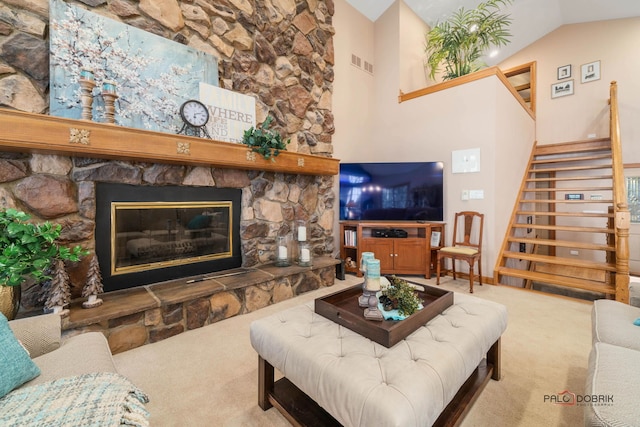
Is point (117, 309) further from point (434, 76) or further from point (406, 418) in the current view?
point (434, 76)

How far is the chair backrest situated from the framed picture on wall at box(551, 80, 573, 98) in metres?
3.87

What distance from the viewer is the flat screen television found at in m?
3.88

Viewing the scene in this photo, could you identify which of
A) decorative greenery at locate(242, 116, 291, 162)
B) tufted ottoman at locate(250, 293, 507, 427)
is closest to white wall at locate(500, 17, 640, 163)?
tufted ottoman at locate(250, 293, 507, 427)

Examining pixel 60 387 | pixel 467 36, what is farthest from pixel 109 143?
pixel 467 36

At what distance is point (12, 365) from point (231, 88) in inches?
110

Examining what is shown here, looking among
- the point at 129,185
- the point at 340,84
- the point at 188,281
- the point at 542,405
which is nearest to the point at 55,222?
the point at 129,185

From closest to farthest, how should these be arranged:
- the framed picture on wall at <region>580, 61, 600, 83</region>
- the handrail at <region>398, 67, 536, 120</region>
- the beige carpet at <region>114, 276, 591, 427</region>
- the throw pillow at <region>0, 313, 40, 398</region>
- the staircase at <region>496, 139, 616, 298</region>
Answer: the throw pillow at <region>0, 313, 40, 398</region> < the beige carpet at <region>114, 276, 591, 427</region> < the handrail at <region>398, 67, 536, 120</region> < the staircase at <region>496, 139, 616, 298</region> < the framed picture on wall at <region>580, 61, 600, 83</region>

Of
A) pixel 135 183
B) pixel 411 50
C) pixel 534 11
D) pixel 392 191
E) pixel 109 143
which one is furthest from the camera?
pixel 534 11

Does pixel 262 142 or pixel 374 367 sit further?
pixel 262 142

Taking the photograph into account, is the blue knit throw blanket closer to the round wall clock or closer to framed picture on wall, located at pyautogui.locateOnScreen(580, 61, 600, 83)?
the round wall clock

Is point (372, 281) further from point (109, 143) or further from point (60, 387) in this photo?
point (109, 143)

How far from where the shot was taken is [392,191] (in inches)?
155

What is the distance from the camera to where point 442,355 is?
1141mm

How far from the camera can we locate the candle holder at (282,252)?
321 centimetres
